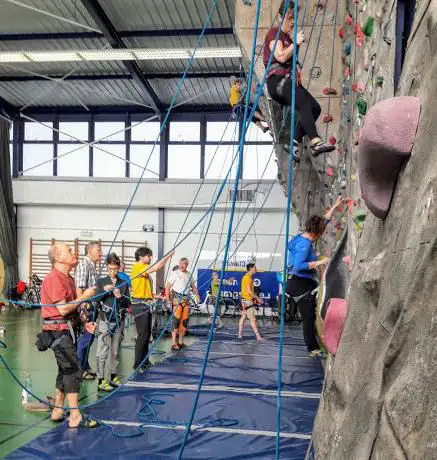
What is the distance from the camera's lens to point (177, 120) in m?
13.9

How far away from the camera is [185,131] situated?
45.3ft

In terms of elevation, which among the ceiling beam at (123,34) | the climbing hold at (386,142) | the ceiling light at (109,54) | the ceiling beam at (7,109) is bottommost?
the climbing hold at (386,142)

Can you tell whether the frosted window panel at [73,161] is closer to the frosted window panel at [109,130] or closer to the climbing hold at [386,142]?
the frosted window panel at [109,130]

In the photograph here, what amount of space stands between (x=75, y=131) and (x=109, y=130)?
3.02ft

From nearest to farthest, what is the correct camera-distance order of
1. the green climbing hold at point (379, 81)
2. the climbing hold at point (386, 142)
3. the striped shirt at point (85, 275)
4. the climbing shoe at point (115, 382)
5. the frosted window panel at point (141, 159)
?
the climbing hold at point (386, 142) < the green climbing hold at point (379, 81) < the climbing shoe at point (115, 382) < the striped shirt at point (85, 275) < the frosted window panel at point (141, 159)

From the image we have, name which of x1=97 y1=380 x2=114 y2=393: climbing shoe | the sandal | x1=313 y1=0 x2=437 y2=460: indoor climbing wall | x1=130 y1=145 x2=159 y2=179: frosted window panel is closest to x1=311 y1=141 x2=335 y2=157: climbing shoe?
x1=313 y1=0 x2=437 y2=460: indoor climbing wall

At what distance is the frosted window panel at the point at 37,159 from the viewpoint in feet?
46.1

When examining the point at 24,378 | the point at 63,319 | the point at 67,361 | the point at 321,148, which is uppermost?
the point at 321,148

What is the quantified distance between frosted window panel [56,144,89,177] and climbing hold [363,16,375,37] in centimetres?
1217

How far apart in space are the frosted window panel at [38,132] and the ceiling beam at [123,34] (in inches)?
146

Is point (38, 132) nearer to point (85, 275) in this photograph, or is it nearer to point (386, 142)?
point (85, 275)

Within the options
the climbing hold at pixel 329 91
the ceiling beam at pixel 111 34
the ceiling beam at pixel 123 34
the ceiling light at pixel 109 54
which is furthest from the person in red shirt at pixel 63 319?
the ceiling beam at pixel 123 34

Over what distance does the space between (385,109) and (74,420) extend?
9.90 ft

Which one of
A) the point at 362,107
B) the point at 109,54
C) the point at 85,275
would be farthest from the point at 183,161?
the point at 362,107
